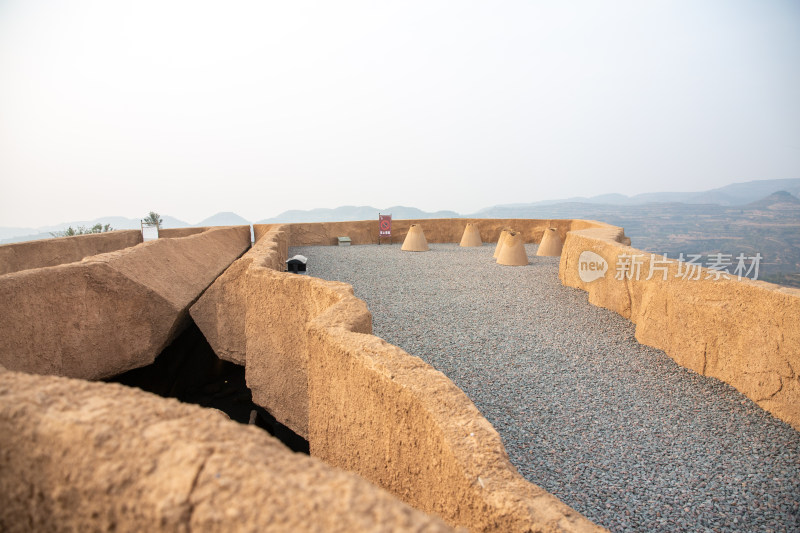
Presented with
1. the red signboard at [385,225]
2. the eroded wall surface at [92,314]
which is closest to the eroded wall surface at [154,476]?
the eroded wall surface at [92,314]

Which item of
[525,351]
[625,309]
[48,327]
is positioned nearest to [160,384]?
[48,327]

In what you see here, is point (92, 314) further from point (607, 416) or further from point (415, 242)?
point (415, 242)

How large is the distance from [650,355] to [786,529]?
9.11ft

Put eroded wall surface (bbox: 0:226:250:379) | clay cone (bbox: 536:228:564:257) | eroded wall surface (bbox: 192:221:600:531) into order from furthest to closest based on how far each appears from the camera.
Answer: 1. clay cone (bbox: 536:228:564:257)
2. eroded wall surface (bbox: 0:226:250:379)
3. eroded wall surface (bbox: 192:221:600:531)

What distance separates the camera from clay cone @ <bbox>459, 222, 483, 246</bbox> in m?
15.2

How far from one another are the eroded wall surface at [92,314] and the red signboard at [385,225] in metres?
9.46

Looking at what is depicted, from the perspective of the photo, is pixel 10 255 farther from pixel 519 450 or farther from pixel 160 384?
pixel 519 450

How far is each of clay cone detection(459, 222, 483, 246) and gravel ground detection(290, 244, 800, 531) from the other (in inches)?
289

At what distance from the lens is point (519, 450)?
370cm

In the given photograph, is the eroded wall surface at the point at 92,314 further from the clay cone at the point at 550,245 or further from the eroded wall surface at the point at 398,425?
the clay cone at the point at 550,245

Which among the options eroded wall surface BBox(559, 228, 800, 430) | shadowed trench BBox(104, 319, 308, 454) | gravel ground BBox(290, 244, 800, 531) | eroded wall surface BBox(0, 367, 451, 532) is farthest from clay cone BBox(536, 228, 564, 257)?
eroded wall surface BBox(0, 367, 451, 532)

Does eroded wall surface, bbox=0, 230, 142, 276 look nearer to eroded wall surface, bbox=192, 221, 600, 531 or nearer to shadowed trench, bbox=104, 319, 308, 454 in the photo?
shadowed trench, bbox=104, 319, 308, 454

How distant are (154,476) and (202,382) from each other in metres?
6.01

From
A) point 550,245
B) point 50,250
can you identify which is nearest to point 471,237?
point 550,245
